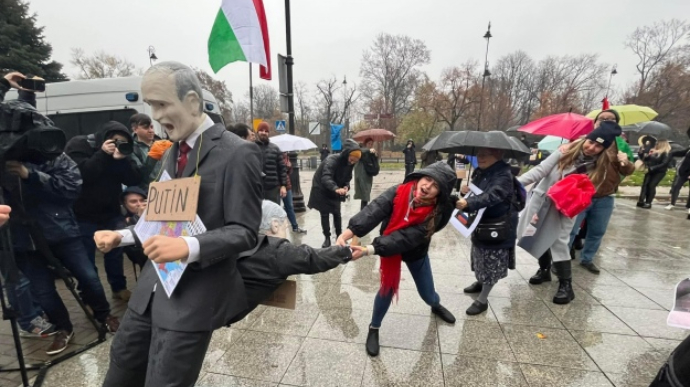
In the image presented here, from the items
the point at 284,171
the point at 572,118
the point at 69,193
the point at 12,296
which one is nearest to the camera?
the point at 12,296

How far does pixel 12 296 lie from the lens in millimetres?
2145

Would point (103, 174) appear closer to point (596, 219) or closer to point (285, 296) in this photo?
point (285, 296)

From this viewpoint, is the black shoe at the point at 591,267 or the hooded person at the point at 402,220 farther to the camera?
the black shoe at the point at 591,267

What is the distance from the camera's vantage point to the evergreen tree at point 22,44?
64.3ft

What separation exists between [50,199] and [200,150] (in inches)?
91.7

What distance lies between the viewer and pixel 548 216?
12.3 feet

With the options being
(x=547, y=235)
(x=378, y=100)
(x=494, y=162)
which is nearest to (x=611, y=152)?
(x=547, y=235)

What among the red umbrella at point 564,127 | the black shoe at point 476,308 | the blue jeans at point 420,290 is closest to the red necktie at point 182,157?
the blue jeans at point 420,290

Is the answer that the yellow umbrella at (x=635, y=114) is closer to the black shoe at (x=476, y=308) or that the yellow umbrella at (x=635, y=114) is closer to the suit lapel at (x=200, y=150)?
the black shoe at (x=476, y=308)

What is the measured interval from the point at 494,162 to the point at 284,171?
12.0ft

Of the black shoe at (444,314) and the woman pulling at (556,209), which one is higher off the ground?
the woman pulling at (556,209)

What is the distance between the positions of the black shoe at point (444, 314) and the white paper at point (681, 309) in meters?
1.94

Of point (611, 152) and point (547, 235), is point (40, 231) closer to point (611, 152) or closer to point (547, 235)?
point (547, 235)

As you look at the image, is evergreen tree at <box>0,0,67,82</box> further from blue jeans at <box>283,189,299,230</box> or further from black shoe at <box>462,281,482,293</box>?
black shoe at <box>462,281,482,293</box>
